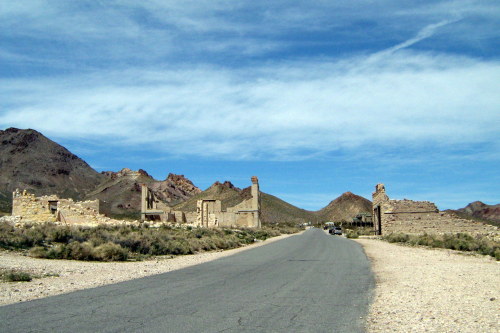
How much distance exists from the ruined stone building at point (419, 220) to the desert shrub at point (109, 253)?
33.5 meters

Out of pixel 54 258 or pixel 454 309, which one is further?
pixel 54 258

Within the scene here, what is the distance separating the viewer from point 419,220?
48906 millimetres

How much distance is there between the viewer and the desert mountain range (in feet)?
410

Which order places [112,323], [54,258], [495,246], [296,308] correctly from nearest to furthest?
[112,323]
[296,308]
[54,258]
[495,246]

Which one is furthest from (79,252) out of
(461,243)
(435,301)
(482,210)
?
(482,210)

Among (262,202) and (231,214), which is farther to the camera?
(262,202)

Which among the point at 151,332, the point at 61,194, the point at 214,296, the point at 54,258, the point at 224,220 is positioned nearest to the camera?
the point at 151,332

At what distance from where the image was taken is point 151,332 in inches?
307

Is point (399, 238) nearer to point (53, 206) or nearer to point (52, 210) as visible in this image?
point (52, 210)

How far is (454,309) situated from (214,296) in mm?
5273

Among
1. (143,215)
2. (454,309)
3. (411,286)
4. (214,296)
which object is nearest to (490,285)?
(411,286)

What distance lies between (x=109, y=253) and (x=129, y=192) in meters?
117

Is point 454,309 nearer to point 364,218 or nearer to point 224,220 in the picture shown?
point 224,220

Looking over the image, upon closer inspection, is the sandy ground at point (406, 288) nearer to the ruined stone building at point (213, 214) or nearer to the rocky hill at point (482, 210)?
the ruined stone building at point (213, 214)
